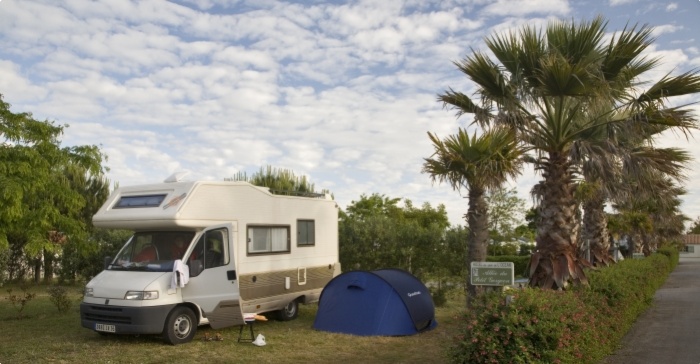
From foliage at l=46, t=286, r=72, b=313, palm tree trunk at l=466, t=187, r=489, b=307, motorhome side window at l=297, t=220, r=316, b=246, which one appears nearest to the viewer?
motorhome side window at l=297, t=220, r=316, b=246

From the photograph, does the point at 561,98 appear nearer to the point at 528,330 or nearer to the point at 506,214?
the point at 528,330

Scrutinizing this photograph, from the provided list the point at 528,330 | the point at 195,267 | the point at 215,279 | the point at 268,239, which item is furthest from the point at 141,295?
the point at 528,330

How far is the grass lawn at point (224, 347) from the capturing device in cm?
888

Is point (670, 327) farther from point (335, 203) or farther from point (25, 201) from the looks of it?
point (25, 201)

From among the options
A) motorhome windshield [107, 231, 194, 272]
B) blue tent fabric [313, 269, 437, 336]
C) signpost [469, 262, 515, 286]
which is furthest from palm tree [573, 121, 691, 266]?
motorhome windshield [107, 231, 194, 272]

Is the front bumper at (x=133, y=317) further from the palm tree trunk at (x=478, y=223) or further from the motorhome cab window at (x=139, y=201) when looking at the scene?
the palm tree trunk at (x=478, y=223)

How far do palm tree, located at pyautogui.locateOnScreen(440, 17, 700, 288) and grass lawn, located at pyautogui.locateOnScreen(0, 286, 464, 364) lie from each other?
7.15 ft

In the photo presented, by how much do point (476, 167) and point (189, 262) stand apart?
634 cm

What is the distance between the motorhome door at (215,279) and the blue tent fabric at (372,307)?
6.27 feet

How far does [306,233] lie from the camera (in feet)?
43.3

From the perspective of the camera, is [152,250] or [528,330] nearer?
[528,330]

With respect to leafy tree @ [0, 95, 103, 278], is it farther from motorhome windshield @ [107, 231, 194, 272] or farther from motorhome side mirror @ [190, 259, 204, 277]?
motorhome side mirror @ [190, 259, 204, 277]

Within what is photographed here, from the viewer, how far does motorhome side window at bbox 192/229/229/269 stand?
1028 centimetres

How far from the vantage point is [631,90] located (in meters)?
10.4
